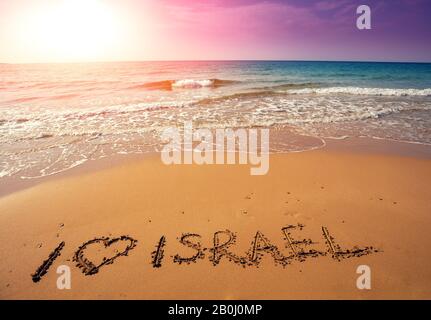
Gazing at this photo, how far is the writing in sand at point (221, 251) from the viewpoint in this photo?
153 inches

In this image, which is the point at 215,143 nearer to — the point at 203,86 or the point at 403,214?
the point at 403,214

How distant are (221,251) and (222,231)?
18.7 inches

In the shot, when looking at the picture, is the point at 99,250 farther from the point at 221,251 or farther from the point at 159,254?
the point at 221,251

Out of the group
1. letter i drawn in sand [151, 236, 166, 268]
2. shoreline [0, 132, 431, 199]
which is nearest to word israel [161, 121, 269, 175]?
shoreline [0, 132, 431, 199]

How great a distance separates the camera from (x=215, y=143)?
8.63 metres

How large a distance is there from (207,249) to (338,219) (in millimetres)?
2433

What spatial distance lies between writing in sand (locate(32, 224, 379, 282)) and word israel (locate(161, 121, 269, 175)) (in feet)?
8.37

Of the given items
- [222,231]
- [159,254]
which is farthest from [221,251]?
[159,254]

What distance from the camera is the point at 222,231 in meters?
4.50

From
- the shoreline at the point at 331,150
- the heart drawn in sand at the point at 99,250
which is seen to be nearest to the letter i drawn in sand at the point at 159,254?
the heart drawn in sand at the point at 99,250

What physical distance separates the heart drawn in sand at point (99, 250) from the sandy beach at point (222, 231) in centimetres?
2

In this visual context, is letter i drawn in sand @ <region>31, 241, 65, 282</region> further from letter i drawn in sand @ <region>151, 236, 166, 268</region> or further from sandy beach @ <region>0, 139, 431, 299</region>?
letter i drawn in sand @ <region>151, 236, 166, 268</region>
